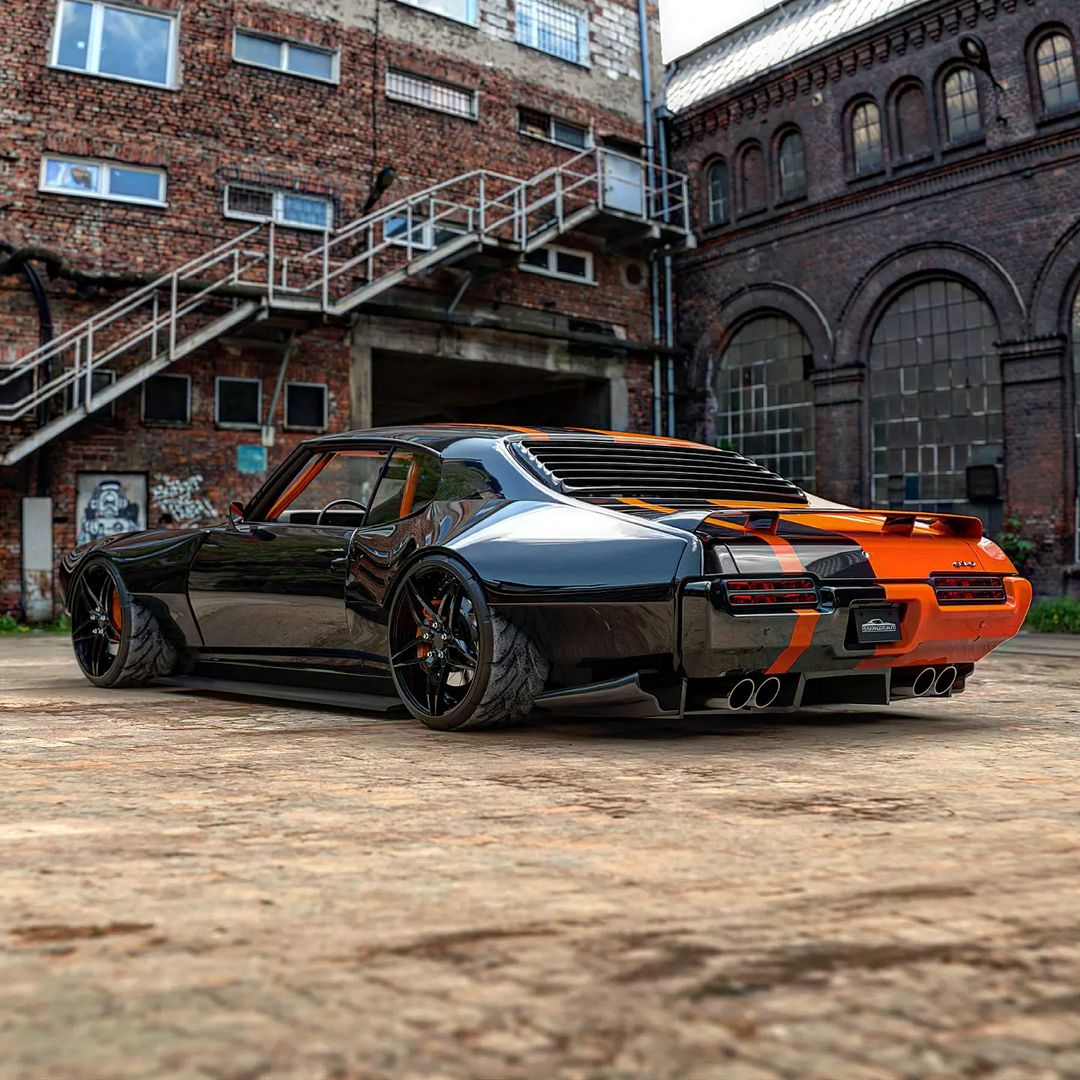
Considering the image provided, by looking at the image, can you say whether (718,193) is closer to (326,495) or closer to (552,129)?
(552,129)

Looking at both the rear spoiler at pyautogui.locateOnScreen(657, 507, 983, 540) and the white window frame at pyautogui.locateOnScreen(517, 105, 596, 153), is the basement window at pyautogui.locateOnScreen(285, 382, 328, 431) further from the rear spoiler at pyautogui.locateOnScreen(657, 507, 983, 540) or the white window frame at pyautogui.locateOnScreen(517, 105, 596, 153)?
the rear spoiler at pyautogui.locateOnScreen(657, 507, 983, 540)

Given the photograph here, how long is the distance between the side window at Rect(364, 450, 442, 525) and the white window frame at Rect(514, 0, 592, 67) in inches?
761

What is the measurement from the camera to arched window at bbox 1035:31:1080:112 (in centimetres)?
1859

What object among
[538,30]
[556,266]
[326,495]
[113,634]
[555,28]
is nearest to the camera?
[326,495]

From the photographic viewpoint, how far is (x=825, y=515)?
15.5 feet

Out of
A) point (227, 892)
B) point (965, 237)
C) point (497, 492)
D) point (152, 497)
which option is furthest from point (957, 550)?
point (965, 237)

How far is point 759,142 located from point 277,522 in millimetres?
19643

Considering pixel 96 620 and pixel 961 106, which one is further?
pixel 961 106

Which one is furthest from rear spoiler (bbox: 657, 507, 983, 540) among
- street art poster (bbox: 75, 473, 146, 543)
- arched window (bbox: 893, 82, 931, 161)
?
arched window (bbox: 893, 82, 931, 161)

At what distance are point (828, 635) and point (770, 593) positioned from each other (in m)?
0.31

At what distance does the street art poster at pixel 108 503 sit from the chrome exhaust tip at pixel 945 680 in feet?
47.0

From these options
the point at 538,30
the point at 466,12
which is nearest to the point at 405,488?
the point at 466,12

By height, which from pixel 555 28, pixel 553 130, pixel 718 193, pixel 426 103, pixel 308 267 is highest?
pixel 555 28

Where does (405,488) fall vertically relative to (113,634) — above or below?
above
